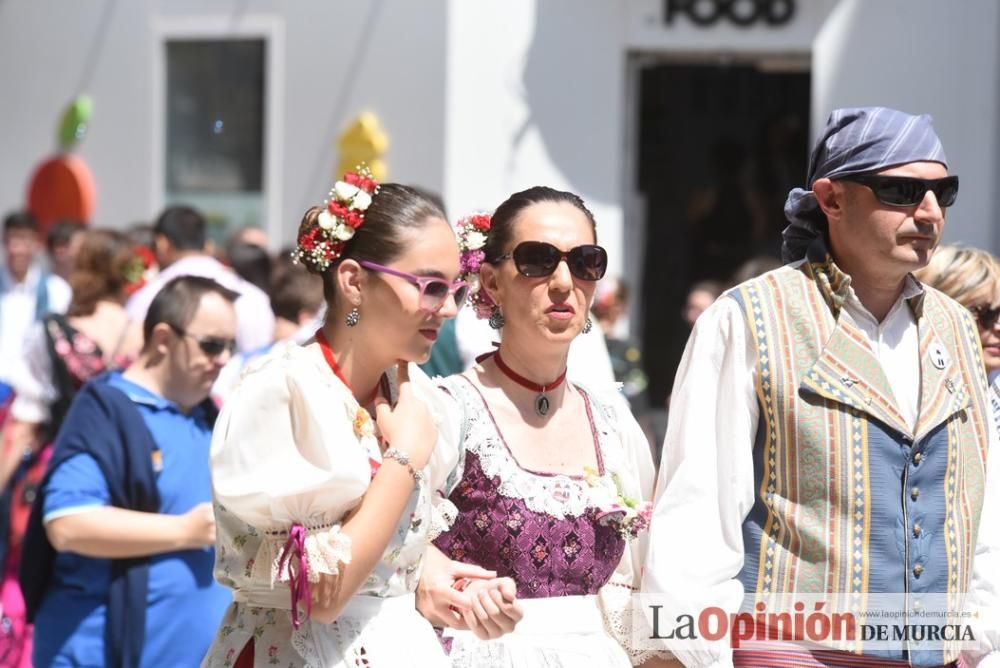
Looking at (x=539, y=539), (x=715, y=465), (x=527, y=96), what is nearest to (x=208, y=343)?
(x=539, y=539)

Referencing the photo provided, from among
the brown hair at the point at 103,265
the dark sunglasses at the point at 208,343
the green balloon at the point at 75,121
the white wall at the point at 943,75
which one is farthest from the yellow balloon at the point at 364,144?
the dark sunglasses at the point at 208,343

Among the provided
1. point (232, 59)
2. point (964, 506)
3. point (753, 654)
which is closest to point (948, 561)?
point (964, 506)

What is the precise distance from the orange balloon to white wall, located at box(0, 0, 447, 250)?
3.8 inches

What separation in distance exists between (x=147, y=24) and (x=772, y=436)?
878cm

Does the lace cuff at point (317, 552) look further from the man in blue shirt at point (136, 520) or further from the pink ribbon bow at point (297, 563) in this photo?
the man in blue shirt at point (136, 520)

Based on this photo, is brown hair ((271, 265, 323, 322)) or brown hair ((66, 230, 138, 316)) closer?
brown hair ((271, 265, 323, 322))

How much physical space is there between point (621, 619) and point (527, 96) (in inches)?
273

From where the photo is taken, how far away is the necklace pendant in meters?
3.73

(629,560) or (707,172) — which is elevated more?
(707,172)

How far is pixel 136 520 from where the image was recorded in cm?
461

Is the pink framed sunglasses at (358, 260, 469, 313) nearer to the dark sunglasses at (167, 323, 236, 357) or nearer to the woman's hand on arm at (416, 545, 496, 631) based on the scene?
the woman's hand on arm at (416, 545, 496, 631)

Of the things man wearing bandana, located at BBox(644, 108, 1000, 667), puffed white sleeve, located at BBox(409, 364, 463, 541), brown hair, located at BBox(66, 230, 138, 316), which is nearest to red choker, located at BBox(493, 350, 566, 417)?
puffed white sleeve, located at BBox(409, 364, 463, 541)

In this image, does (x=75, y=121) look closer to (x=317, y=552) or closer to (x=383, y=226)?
(x=383, y=226)

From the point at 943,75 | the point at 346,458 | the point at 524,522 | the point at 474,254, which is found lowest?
the point at 524,522
